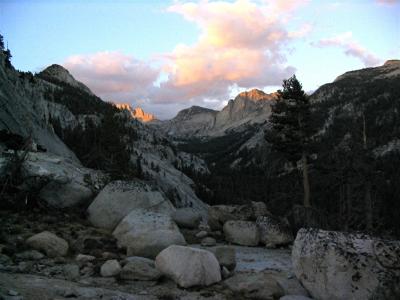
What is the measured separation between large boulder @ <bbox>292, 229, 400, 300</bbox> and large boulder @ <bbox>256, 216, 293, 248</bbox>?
33.2ft

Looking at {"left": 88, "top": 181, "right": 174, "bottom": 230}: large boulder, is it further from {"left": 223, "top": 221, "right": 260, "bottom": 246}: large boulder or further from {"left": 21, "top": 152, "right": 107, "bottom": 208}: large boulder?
{"left": 223, "top": 221, "right": 260, "bottom": 246}: large boulder

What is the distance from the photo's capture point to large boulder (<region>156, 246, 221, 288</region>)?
1192 centimetres

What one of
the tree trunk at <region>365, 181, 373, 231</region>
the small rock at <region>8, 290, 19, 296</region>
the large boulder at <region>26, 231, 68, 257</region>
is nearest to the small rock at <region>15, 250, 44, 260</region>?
the large boulder at <region>26, 231, 68, 257</region>

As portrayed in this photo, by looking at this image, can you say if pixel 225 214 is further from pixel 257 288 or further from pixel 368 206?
pixel 257 288

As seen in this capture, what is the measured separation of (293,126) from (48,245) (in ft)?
67.4

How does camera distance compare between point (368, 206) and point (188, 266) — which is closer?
point (188, 266)

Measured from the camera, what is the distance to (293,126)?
29719mm

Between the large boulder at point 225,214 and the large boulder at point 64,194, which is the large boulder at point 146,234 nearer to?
the large boulder at point 64,194

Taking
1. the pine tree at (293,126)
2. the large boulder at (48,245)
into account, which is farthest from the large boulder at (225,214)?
the large boulder at (48,245)

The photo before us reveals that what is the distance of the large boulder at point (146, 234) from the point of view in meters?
15.0

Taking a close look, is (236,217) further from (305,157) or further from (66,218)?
→ (66,218)

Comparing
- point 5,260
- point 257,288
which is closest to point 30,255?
point 5,260

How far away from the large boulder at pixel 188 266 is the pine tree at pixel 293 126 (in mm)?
17315

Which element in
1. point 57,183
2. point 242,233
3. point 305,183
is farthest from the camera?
point 305,183
